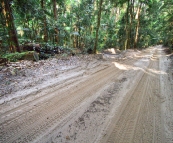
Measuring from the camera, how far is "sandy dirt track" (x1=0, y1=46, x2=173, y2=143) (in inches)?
88.4

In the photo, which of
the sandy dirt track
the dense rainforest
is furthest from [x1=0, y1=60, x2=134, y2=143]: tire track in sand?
the dense rainforest

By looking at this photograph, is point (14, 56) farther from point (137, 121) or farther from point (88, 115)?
point (137, 121)

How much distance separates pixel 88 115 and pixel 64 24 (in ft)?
48.7

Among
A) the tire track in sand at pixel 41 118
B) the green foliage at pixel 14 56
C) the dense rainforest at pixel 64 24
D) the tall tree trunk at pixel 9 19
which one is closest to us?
the tire track in sand at pixel 41 118

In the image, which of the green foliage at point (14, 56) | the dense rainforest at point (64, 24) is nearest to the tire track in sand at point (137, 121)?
the green foliage at point (14, 56)

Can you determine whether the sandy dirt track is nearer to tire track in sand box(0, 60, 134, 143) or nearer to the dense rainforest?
tire track in sand box(0, 60, 134, 143)

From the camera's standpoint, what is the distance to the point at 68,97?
11.4 ft

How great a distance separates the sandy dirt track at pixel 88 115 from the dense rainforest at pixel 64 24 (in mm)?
5633

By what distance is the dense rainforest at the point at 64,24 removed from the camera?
803cm

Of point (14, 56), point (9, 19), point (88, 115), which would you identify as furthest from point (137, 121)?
point (9, 19)

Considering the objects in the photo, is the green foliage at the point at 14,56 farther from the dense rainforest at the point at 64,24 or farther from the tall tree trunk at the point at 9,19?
the tall tree trunk at the point at 9,19

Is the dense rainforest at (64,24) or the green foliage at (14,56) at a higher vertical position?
the dense rainforest at (64,24)

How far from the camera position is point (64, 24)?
15.6 m

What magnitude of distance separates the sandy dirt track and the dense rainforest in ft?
18.5
